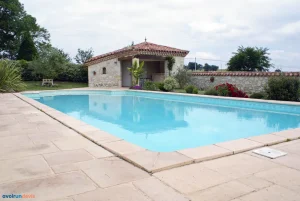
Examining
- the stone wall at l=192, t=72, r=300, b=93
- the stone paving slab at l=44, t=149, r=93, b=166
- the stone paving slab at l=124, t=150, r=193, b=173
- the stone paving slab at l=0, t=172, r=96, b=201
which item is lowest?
the stone paving slab at l=0, t=172, r=96, b=201

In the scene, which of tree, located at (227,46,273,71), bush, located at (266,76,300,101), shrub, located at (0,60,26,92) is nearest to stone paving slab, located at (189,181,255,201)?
bush, located at (266,76,300,101)

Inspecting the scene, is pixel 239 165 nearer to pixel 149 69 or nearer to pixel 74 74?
pixel 149 69

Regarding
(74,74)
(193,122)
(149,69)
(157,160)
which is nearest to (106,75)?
(149,69)

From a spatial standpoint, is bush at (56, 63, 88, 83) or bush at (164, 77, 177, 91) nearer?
bush at (164, 77, 177, 91)

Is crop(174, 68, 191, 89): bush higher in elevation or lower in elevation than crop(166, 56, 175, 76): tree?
lower

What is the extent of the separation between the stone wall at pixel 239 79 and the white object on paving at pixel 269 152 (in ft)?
30.6

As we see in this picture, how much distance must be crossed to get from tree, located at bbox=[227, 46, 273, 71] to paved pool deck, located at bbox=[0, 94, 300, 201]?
62.1 feet

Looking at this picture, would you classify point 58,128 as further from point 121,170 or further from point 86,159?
point 121,170

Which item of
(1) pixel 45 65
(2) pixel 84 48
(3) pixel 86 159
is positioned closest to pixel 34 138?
(3) pixel 86 159

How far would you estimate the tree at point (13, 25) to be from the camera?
29.6 metres

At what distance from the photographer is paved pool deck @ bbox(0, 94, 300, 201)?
2.32 meters

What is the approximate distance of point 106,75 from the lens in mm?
21000

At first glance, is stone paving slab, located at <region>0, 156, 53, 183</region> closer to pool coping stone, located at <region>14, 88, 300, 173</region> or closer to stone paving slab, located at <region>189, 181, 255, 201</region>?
pool coping stone, located at <region>14, 88, 300, 173</region>

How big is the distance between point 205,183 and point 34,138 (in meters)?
3.20
